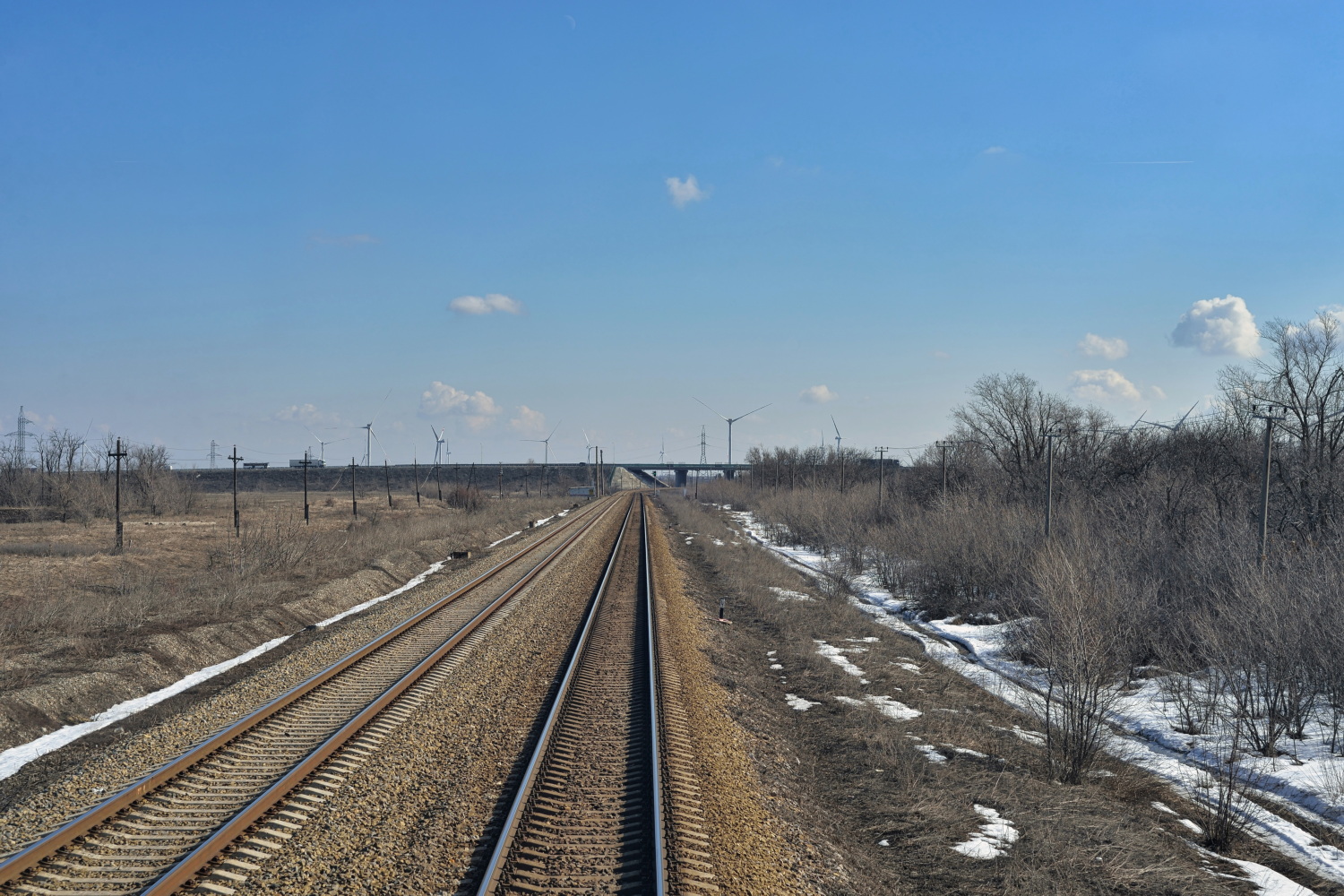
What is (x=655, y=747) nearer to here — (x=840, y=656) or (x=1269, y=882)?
(x=1269, y=882)

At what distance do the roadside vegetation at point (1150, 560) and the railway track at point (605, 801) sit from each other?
5.10m

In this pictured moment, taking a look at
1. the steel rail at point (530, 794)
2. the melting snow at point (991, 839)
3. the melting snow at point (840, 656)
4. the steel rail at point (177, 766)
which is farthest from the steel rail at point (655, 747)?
the melting snow at point (840, 656)

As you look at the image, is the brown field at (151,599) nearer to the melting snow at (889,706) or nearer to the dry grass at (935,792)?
the dry grass at (935,792)

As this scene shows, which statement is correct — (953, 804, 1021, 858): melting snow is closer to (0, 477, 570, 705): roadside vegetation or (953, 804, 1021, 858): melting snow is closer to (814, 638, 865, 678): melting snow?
(814, 638, 865, 678): melting snow

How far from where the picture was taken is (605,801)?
739cm

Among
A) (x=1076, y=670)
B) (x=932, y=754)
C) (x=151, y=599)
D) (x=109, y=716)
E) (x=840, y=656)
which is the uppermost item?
(x=1076, y=670)

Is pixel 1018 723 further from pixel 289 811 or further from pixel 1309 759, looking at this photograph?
pixel 289 811

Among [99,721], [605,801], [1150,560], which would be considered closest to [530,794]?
[605,801]

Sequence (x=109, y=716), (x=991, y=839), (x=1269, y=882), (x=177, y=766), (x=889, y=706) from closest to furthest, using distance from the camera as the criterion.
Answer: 1. (x=1269, y=882)
2. (x=991, y=839)
3. (x=177, y=766)
4. (x=109, y=716)
5. (x=889, y=706)

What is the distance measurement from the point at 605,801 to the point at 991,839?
363cm

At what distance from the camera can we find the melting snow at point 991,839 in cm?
717

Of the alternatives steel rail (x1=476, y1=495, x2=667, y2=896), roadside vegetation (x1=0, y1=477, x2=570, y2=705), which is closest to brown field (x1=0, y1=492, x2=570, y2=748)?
roadside vegetation (x1=0, y1=477, x2=570, y2=705)

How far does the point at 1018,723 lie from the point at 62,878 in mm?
11964

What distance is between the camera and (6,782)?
7906mm
